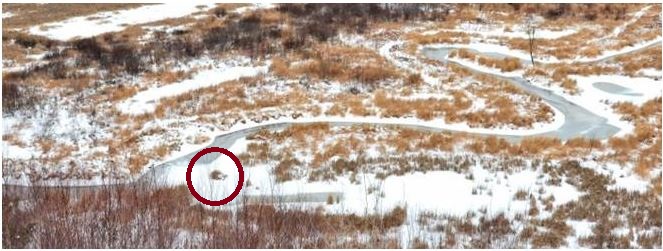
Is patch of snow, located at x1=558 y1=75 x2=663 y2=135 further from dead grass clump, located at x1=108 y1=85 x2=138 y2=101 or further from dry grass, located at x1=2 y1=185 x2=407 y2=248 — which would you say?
dead grass clump, located at x1=108 y1=85 x2=138 y2=101

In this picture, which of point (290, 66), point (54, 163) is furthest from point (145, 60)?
point (54, 163)

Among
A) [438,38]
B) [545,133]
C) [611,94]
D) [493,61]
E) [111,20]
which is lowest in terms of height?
[545,133]

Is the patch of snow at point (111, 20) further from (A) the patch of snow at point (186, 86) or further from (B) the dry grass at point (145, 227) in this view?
(B) the dry grass at point (145, 227)

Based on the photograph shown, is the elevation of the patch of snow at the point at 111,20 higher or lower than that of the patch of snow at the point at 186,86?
higher

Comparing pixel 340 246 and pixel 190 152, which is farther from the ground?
pixel 340 246

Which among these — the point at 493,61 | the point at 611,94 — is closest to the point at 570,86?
the point at 611,94

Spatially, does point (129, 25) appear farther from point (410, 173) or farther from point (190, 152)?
point (410, 173)

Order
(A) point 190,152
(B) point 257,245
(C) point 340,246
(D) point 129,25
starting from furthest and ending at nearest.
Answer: (D) point 129,25 < (A) point 190,152 < (C) point 340,246 < (B) point 257,245

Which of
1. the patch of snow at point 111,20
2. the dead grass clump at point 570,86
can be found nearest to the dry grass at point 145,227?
the dead grass clump at point 570,86

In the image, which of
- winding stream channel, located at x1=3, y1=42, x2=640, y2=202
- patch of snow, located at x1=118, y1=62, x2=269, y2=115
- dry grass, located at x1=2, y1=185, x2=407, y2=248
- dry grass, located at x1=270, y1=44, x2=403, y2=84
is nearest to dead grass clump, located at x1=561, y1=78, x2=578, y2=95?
winding stream channel, located at x1=3, y1=42, x2=640, y2=202

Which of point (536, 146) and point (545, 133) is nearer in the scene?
point (536, 146)

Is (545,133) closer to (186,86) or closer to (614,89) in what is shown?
(614,89)
